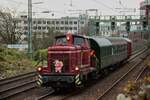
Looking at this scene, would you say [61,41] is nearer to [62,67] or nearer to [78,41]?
[78,41]

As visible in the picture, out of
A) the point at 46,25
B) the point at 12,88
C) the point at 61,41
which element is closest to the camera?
the point at 61,41

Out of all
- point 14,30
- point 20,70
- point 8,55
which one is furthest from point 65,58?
point 14,30

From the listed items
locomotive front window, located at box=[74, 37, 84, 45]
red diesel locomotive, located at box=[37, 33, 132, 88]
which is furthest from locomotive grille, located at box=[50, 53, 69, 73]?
locomotive front window, located at box=[74, 37, 84, 45]

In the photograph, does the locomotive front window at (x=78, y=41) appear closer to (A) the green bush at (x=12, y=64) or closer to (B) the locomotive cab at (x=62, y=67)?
(B) the locomotive cab at (x=62, y=67)

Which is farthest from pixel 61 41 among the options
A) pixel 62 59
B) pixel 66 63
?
pixel 66 63

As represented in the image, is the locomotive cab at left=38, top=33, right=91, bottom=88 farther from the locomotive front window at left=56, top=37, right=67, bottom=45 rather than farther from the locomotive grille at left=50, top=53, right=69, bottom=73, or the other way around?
the locomotive front window at left=56, top=37, right=67, bottom=45

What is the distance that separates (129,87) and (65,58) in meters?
11.8

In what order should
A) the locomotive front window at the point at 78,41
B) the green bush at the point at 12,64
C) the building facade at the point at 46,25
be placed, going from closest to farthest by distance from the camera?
the locomotive front window at the point at 78,41 → the green bush at the point at 12,64 → the building facade at the point at 46,25

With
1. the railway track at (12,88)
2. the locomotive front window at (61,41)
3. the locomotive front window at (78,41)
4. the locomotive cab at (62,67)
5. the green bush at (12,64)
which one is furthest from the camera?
the green bush at (12,64)

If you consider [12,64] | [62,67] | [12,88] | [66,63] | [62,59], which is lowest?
[12,64]

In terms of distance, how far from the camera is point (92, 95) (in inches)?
728

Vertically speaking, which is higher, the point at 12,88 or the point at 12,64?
the point at 12,88

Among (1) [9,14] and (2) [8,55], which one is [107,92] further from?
(1) [9,14]

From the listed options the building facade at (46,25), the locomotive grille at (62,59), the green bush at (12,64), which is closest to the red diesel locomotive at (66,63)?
the locomotive grille at (62,59)
